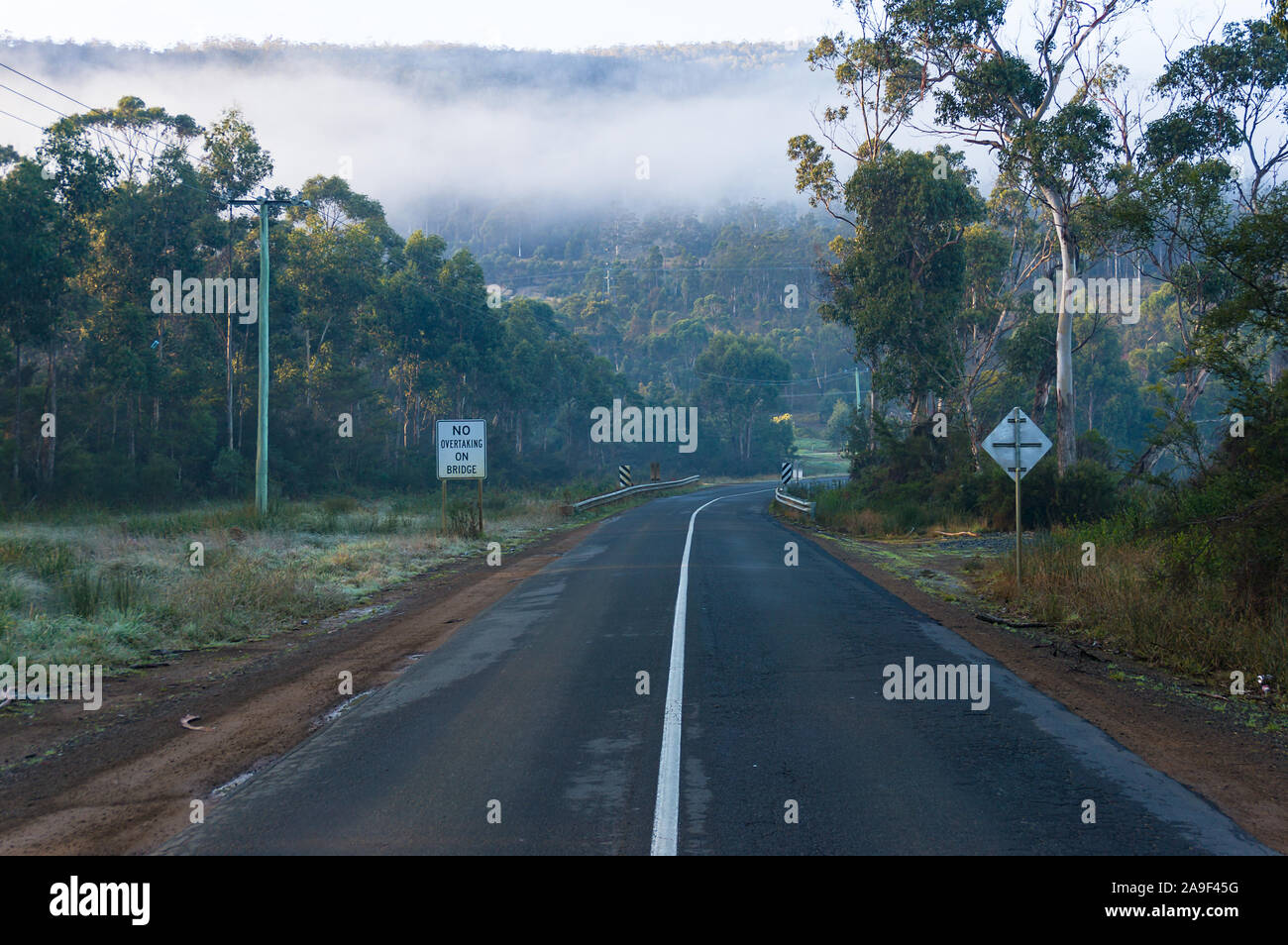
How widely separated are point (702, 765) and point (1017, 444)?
409 inches

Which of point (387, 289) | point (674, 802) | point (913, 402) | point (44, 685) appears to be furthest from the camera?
point (387, 289)

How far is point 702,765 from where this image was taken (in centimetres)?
678

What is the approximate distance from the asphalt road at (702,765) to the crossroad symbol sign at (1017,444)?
4231 mm

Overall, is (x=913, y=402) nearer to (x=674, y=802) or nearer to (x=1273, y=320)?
(x=1273, y=320)

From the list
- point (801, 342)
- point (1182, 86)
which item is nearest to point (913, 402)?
point (1182, 86)

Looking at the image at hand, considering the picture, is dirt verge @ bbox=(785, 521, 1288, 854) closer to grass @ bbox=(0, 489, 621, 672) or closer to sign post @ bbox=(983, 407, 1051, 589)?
sign post @ bbox=(983, 407, 1051, 589)

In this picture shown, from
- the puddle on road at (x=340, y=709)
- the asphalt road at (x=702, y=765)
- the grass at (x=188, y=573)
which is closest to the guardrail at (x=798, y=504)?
the grass at (x=188, y=573)

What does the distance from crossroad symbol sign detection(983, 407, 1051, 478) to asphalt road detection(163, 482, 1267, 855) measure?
13.9 feet

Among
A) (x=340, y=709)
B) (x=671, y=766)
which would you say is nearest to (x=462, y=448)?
(x=340, y=709)

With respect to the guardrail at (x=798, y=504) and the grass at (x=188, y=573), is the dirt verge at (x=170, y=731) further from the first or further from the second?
the guardrail at (x=798, y=504)

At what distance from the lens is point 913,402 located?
40750 millimetres

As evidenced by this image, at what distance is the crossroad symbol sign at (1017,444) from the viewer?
15203mm

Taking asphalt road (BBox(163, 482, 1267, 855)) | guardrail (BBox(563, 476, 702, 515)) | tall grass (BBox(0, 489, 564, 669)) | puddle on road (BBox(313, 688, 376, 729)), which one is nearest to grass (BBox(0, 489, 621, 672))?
tall grass (BBox(0, 489, 564, 669))
